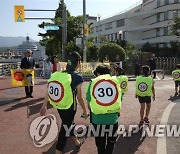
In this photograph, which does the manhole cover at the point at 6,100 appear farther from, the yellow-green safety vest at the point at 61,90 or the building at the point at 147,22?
the building at the point at 147,22

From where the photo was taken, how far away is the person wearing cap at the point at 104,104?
4531mm

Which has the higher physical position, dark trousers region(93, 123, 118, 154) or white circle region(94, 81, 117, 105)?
white circle region(94, 81, 117, 105)

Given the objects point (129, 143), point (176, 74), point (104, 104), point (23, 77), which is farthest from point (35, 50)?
point (104, 104)

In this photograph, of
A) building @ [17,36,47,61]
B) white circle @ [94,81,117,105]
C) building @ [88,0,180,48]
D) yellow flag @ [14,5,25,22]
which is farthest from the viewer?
building @ [17,36,47,61]

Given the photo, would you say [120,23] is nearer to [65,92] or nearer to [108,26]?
[108,26]

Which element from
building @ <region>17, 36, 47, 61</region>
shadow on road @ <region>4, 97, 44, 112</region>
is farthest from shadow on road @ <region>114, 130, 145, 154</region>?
building @ <region>17, 36, 47, 61</region>

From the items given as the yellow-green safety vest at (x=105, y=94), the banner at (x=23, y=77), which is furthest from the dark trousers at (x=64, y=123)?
the banner at (x=23, y=77)

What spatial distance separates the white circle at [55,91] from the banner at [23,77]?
7.78 m

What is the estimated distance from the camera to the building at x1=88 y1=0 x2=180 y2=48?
59688 millimetres

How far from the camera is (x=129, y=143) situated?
21.7 ft

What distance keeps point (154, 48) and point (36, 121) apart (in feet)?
168

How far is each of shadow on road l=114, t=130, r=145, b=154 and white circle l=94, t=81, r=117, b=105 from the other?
1.90 meters

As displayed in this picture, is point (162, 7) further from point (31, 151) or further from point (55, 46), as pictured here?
point (31, 151)

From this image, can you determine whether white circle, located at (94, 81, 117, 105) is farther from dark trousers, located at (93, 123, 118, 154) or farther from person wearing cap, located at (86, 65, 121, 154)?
dark trousers, located at (93, 123, 118, 154)
